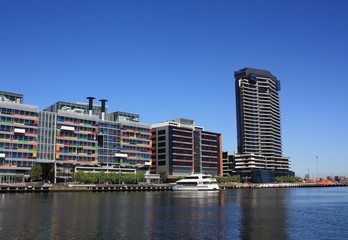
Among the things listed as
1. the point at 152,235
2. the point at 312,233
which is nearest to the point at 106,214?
the point at 152,235

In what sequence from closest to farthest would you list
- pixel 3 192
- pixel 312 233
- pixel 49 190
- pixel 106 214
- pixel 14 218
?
pixel 312 233
pixel 14 218
pixel 106 214
pixel 3 192
pixel 49 190

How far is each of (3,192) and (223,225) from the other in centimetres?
14432

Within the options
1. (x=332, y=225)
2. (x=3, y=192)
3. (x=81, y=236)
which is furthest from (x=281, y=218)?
(x=3, y=192)

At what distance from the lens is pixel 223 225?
67.4 meters

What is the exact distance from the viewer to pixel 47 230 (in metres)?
60.5

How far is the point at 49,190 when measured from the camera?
645ft

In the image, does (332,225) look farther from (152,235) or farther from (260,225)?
(152,235)

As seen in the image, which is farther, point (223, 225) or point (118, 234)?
point (223, 225)

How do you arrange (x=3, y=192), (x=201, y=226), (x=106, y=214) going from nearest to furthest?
(x=201, y=226)
(x=106, y=214)
(x=3, y=192)

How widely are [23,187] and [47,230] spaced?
14113 centimetres

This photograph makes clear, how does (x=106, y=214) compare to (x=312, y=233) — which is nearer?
(x=312, y=233)

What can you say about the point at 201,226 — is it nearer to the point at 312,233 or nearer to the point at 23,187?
the point at 312,233

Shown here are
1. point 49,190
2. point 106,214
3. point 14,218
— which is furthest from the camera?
point 49,190

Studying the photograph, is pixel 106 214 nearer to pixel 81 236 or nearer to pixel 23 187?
pixel 81 236
